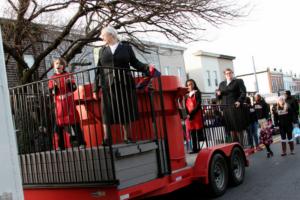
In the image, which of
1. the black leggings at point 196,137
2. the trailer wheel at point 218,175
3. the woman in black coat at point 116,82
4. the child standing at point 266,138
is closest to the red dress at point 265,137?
the child standing at point 266,138

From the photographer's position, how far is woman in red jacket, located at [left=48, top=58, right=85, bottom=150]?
588 cm

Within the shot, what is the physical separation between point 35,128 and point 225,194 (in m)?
3.34

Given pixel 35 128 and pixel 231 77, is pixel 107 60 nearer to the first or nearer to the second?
pixel 35 128

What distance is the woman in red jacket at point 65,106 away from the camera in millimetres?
5879

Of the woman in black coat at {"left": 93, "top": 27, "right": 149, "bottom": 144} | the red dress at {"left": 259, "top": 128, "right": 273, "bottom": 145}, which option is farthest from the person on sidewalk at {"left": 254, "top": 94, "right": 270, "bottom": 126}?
the woman in black coat at {"left": 93, "top": 27, "right": 149, "bottom": 144}

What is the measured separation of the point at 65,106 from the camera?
5.92 meters

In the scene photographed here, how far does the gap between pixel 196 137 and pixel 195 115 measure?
1.40ft

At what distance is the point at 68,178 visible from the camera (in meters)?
5.57

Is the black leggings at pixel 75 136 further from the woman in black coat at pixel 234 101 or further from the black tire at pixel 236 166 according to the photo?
the woman in black coat at pixel 234 101

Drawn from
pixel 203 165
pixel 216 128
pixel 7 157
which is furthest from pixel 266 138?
pixel 7 157

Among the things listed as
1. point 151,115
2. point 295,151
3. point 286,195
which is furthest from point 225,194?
point 295,151

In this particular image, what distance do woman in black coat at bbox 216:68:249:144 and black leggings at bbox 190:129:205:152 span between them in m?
1.10

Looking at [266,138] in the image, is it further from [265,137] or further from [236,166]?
[236,166]

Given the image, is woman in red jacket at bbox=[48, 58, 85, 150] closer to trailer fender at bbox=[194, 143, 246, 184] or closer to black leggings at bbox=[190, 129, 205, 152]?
trailer fender at bbox=[194, 143, 246, 184]
